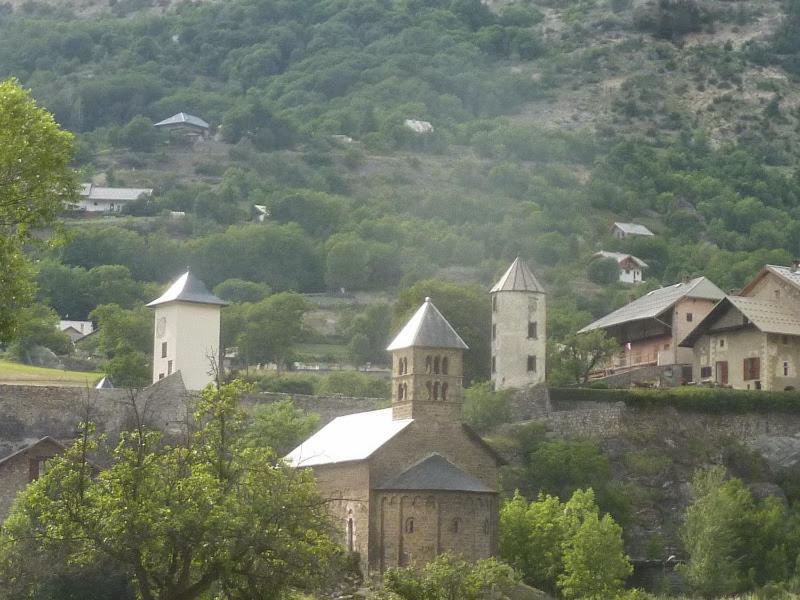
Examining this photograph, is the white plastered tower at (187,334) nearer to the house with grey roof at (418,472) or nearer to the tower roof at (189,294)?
the tower roof at (189,294)

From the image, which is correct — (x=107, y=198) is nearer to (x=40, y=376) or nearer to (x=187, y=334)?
(x=40, y=376)

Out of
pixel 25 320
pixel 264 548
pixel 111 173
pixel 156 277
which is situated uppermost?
pixel 111 173

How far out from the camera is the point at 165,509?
45656mm

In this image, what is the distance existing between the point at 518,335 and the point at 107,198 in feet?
333

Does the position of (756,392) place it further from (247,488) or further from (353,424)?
(247,488)

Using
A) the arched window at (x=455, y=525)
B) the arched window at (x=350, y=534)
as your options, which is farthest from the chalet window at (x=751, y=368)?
the arched window at (x=350, y=534)

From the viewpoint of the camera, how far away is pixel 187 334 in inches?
3600

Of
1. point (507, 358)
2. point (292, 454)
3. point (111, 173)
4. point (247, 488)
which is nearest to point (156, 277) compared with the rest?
point (111, 173)

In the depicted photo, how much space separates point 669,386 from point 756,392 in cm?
803

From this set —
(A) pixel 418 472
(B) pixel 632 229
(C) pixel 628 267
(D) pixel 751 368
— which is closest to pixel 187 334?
(A) pixel 418 472

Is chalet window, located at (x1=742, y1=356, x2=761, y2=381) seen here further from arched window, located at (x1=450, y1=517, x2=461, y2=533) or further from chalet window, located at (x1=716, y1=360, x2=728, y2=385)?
arched window, located at (x1=450, y1=517, x2=461, y2=533)

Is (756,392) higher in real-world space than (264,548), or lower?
higher

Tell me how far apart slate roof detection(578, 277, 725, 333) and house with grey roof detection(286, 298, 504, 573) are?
29932 millimetres

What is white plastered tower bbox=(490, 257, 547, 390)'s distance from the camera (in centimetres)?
9069
